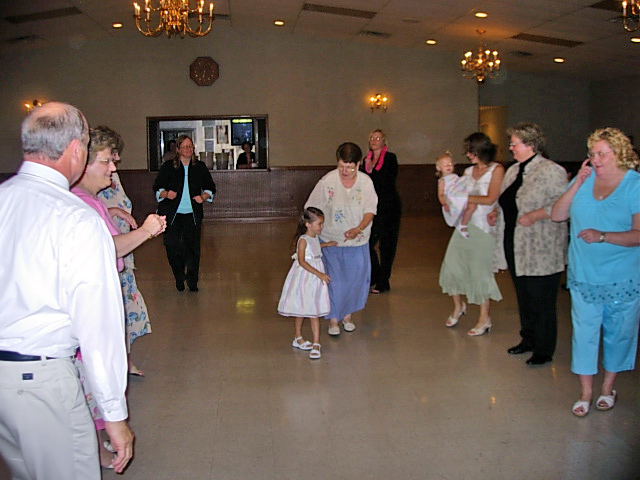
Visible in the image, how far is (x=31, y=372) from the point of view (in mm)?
1828

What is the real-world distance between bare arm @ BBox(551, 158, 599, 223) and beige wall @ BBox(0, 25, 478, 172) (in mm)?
10837

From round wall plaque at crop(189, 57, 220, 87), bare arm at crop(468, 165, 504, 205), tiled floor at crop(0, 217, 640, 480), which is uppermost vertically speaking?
→ round wall plaque at crop(189, 57, 220, 87)

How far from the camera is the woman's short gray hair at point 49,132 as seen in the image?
6.08 feet

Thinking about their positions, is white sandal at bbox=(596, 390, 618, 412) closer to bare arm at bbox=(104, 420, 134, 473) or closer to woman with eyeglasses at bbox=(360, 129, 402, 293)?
bare arm at bbox=(104, 420, 134, 473)

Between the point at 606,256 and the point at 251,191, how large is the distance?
11.6 metres

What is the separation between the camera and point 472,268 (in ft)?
16.9

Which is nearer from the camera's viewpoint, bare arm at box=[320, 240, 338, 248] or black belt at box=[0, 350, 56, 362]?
black belt at box=[0, 350, 56, 362]

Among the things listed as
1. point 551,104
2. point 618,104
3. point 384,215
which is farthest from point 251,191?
point 618,104

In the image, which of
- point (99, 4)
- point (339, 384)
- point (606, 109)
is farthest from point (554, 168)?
point (606, 109)

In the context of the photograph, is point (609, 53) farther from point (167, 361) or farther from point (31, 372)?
point (31, 372)

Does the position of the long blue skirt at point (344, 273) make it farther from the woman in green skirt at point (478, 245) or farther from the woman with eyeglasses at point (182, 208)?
the woman with eyeglasses at point (182, 208)

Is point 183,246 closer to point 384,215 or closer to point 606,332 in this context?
point 384,215

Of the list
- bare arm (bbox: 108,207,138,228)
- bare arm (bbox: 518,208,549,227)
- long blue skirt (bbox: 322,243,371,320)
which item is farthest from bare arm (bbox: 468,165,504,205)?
bare arm (bbox: 108,207,138,228)

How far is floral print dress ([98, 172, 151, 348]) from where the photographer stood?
4094mm
